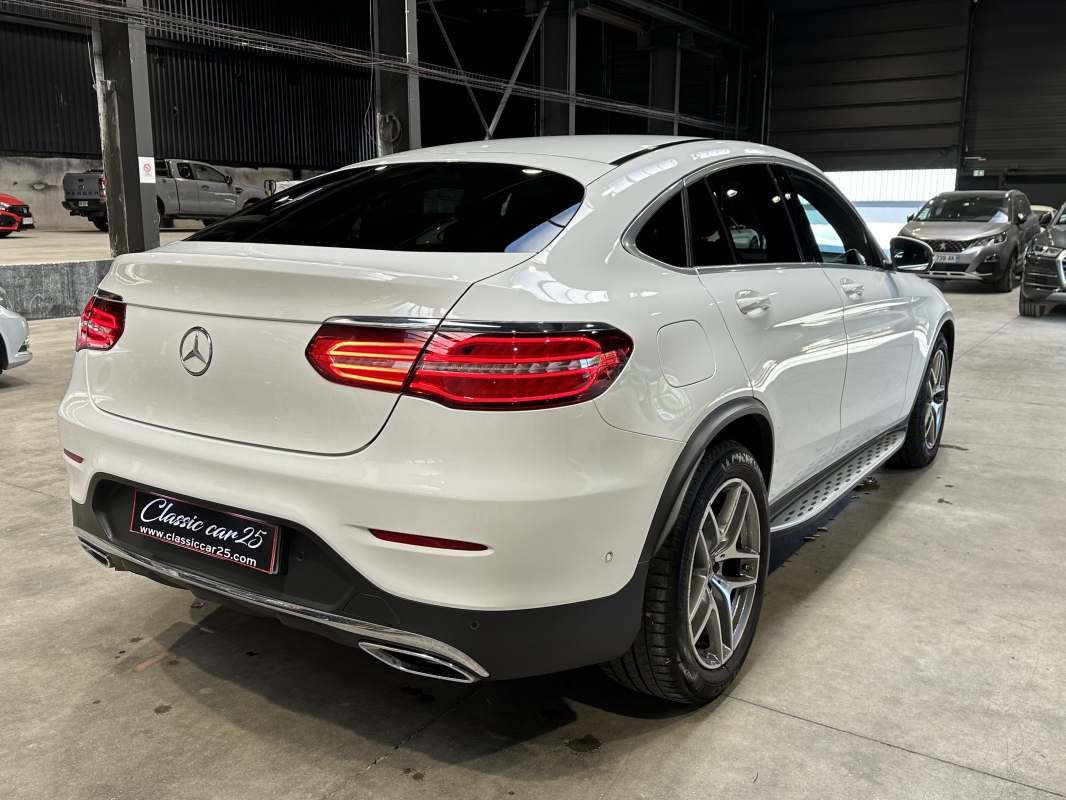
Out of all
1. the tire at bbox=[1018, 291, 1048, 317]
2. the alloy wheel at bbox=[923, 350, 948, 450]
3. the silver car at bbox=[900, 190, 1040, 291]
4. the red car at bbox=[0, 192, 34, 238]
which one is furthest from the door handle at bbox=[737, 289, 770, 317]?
the red car at bbox=[0, 192, 34, 238]

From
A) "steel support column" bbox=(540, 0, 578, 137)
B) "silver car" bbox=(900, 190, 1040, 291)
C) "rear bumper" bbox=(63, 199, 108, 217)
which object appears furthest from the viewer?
"rear bumper" bbox=(63, 199, 108, 217)

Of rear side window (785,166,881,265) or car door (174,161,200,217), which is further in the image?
car door (174,161,200,217)

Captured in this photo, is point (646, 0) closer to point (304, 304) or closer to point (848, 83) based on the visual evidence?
point (848, 83)

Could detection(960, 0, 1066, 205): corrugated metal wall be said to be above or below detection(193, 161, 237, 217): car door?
above

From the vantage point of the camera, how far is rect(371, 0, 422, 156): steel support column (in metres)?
12.8

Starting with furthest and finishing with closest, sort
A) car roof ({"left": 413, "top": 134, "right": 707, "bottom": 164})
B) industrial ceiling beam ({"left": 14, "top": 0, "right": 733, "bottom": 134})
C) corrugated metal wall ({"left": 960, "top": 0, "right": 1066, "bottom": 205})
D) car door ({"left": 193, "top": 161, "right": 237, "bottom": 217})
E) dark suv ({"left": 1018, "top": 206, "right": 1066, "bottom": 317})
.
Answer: corrugated metal wall ({"left": 960, "top": 0, "right": 1066, "bottom": 205})
car door ({"left": 193, "top": 161, "right": 237, "bottom": 217})
dark suv ({"left": 1018, "top": 206, "right": 1066, "bottom": 317})
industrial ceiling beam ({"left": 14, "top": 0, "right": 733, "bottom": 134})
car roof ({"left": 413, "top": 134, "right": 707, "bottom": 164})

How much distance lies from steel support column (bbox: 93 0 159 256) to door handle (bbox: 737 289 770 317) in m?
9.21

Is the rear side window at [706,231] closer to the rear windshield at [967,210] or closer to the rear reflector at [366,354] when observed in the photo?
the rear reflector at [366,354]

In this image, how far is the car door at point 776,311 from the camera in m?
2.47

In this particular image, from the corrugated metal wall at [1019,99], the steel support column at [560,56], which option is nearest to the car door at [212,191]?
the steel support column at [560,56]

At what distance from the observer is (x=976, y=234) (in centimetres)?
1360

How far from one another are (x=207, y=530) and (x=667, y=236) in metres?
1.34

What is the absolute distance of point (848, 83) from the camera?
23609mm

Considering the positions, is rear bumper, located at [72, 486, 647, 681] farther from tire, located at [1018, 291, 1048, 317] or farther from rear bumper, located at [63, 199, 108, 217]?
rear bumper, located at [63, 199, 108, 217]
